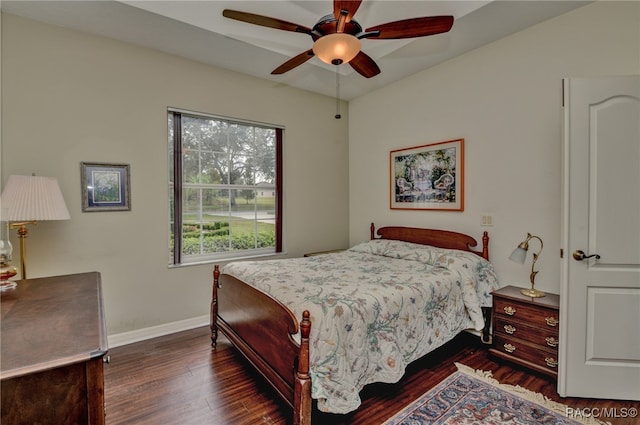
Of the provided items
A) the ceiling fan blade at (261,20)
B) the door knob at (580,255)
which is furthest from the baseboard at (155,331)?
the door knob at (580,255)

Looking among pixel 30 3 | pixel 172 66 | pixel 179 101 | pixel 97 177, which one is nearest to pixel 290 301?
pixel 97 177

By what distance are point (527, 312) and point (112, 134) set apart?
3923 millimetres

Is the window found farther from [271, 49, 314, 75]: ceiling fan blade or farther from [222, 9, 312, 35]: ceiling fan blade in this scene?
[222, 9, 312, 35]: ceiling fan blade

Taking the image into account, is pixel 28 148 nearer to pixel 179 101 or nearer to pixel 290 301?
pixel 179 101

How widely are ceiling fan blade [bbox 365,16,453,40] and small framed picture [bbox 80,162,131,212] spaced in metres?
2.55

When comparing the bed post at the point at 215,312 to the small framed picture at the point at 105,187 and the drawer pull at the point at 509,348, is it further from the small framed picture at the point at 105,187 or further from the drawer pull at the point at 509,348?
the drawer pull at the point at 509,348

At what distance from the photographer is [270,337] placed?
1.96 metres

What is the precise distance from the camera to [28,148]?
8.26 feet

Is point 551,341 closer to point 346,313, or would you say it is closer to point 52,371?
point 346,313

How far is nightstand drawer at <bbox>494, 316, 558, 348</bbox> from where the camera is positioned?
227 cm

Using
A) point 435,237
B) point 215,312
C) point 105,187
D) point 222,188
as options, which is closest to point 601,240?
point 435,237

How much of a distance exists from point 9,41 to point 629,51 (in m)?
4.78

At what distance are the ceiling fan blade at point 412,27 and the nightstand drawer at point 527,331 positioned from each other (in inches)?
89.4

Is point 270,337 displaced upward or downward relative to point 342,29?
downward
